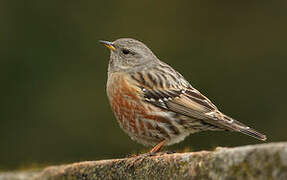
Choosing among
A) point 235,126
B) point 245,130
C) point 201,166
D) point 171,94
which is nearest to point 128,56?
point 171,94

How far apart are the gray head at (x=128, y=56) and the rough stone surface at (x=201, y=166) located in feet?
6.25

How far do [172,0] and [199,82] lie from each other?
2.74 meters

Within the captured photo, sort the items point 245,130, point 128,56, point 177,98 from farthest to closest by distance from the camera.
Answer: point 128,56
point 177,98
point 245,130

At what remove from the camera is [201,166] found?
359cm

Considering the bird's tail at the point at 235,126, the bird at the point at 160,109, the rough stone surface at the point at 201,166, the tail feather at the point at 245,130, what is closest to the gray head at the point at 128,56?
the bird at the point at 160,109

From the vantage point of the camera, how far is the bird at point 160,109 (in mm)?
5676

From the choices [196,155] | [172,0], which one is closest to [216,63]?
Result: [172,0]

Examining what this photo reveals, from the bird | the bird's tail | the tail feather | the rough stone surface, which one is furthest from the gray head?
the rough stone surface

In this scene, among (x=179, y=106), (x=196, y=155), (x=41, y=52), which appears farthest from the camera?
(x=41, y=52)

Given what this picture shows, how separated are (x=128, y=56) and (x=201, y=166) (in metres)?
3.56

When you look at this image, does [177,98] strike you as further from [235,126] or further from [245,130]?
[245,130]

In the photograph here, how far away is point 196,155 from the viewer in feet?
12.4

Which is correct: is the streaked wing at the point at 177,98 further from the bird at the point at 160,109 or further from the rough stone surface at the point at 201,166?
the rough stone surface at the point at 201,166

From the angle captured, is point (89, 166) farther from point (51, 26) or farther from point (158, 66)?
point (51, 26)
